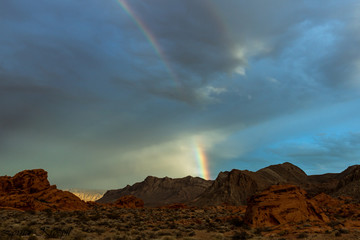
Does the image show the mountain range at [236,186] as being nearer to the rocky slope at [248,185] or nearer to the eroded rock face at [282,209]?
the rocky slope at [248,185]

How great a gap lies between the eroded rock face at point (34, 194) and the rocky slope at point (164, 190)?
323 ft

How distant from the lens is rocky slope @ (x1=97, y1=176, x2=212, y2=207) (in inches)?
6019

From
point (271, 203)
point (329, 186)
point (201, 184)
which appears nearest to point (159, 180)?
point (201, 184)

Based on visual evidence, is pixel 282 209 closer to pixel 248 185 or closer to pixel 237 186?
pixel 237 186

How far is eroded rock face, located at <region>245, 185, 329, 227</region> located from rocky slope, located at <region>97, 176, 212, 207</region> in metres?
125

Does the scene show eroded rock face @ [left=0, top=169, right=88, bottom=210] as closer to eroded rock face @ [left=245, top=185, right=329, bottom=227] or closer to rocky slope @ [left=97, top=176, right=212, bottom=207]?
eroded rock face @ [left=245, top=185, right=329, bottom=227]

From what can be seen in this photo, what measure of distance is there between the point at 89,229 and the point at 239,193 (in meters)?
81.3

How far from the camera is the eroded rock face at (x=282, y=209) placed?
76.8 feet

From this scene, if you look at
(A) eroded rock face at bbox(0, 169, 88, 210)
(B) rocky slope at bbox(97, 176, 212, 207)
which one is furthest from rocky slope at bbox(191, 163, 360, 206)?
(A) eroded rock face at bbox(0, 169, 88, 210)

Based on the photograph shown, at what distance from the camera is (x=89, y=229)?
1984cm

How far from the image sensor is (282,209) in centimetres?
2405

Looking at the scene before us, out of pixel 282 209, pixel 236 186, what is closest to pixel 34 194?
pixel 282 209

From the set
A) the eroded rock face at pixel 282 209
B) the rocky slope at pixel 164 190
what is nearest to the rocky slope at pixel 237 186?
the rocky slope at pixel 164 190

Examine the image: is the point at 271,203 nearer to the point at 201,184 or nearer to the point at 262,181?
the point at 262,181
